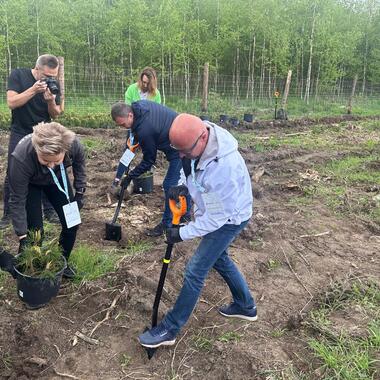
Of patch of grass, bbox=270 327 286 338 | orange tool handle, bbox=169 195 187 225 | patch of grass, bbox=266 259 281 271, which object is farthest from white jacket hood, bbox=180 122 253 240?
patch of grass, bbox=266 259 281 271

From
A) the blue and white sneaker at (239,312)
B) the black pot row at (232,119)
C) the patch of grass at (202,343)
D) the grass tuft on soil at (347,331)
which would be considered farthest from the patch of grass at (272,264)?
the black pot row at (232,119)

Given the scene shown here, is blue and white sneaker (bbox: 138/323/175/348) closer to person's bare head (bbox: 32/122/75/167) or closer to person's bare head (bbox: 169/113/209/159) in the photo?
person's bare head (bbox: 169/113/209/159)

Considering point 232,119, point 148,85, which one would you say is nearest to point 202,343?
point 148,85

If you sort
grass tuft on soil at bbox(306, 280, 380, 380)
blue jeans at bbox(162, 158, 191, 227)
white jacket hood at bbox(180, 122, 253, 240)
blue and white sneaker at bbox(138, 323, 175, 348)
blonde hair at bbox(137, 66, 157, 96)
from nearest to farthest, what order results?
white jacket hood at bbox(180, 122, 253, 240) < grass tuft on soil at bbox(306, 280, 380, 380) < blue and white sneaker at bbox(138, 323, 175, 348) < blue jeans at bbox(162, 158, 191, 227) < blonde hair at bbox(137, 66, 157, 96)

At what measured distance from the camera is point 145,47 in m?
18.1

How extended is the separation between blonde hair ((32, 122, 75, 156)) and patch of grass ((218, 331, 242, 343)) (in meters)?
1.84

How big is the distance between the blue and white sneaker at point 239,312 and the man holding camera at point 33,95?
9.10ft

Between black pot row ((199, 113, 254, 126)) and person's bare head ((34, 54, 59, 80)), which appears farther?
black pot row ((199, 113, 254, 126))

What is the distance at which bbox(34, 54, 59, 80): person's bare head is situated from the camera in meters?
4.26

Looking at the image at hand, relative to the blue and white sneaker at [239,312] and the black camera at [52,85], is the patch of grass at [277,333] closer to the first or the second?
the blue and white sneaker at [239,312]

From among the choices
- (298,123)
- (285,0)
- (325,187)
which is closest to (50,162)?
(325,187)

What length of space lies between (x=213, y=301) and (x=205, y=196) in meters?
1.41

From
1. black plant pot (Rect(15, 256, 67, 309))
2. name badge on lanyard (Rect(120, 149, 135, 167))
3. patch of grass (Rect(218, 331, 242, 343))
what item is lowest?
patch of grass (Rect(218, 331, 242, 343))

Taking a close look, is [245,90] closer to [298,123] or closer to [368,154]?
[298,123]
